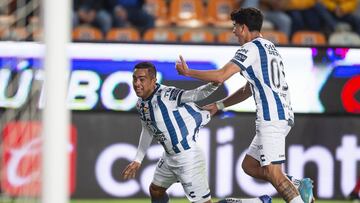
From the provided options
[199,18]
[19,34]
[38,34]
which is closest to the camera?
[38,34]

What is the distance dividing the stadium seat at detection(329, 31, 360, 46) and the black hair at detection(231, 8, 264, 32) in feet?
18.2

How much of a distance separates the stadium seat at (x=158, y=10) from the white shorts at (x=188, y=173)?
5895mm

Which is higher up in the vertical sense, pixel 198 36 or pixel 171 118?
pixel 198 36

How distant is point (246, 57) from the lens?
8.60m

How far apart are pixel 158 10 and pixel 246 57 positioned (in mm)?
6679

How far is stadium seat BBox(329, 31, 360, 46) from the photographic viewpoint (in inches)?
559

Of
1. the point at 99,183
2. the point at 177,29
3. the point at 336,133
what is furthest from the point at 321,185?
the point at 177,29

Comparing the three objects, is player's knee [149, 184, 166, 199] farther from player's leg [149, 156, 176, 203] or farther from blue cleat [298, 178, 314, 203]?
blue cleat [298, 178, 314, 203]

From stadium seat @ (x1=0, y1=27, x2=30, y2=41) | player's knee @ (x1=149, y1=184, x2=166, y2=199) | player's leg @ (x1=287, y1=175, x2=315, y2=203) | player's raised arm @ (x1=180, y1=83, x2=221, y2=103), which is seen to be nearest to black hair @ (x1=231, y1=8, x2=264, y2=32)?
player's raised arm @ (x1=180, y1=83, x2=221, y2=103)

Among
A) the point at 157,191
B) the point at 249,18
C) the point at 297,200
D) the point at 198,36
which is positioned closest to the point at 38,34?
the point at 249,18

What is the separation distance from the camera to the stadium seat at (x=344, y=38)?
1421 centimetres

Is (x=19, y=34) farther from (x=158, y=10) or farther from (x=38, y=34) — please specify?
(x=158, y=10)

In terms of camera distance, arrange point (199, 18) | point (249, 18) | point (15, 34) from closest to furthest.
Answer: point (249, 18)
point (15, 34)
point (199, 18)

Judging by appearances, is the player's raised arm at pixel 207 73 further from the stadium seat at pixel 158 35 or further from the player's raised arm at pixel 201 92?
the stadium seat at pixel 158 35
